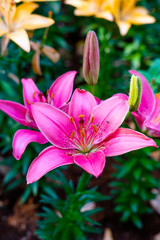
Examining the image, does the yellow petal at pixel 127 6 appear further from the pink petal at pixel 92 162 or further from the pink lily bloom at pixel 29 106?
the pink petal at pixel 92 162

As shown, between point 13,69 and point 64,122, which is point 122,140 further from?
point 13,69

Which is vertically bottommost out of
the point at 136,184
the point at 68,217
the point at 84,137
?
the point at 136,184

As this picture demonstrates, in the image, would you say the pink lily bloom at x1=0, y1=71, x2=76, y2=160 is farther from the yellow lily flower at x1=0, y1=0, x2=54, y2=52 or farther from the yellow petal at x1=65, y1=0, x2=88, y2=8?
the yellow petal at x1=65, y1=0, x2=88, y2=8

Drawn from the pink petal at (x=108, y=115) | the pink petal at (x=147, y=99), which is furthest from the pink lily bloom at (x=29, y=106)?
the pink petal at (x=147, y=99)

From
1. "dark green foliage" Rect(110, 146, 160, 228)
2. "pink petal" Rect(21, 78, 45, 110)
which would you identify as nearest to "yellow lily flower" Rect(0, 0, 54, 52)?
"pink petal" Rect(21, 78, 45, 110)

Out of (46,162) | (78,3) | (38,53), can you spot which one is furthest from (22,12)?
(46,162)

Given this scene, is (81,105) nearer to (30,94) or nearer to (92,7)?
(30,94)
